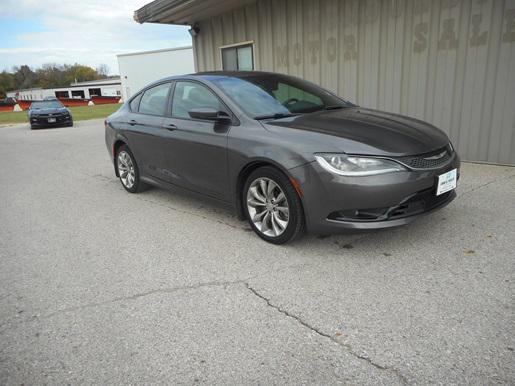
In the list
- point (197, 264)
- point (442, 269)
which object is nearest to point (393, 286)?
point (442, 269)

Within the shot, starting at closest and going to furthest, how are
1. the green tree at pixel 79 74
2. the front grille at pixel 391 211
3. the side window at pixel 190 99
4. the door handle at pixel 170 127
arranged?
the front grille at pixel 391 211, the side window at pixel 190 99, the door handle at pixel 170 127, the green tree at pixel 79 74

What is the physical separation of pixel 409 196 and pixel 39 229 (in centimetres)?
389

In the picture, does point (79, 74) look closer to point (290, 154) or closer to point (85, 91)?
point (85, 91)

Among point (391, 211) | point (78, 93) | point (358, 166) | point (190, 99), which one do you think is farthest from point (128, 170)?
point (78, 93)

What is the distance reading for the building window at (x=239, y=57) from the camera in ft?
31.4

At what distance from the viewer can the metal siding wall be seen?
5.87 m

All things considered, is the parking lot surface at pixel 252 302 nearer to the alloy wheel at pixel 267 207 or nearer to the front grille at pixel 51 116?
the alloy wheel at pixel 267 207

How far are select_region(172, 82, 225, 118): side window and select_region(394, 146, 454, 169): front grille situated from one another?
1.87 metres

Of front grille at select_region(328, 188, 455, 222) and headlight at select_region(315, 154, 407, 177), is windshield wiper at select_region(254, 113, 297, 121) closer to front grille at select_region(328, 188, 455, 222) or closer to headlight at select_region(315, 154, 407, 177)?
headlight at select_region(315, 154, 407, 177)

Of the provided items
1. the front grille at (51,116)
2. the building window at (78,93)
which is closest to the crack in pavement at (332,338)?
the front grille at (51,116)

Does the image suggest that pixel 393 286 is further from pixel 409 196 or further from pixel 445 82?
pixel 445 82

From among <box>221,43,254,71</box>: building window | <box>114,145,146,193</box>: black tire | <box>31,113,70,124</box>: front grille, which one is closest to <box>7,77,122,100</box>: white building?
<box>31,113,70,124</box>: front grille

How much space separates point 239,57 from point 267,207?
278 inches

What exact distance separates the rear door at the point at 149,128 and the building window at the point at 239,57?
4.67 meters
